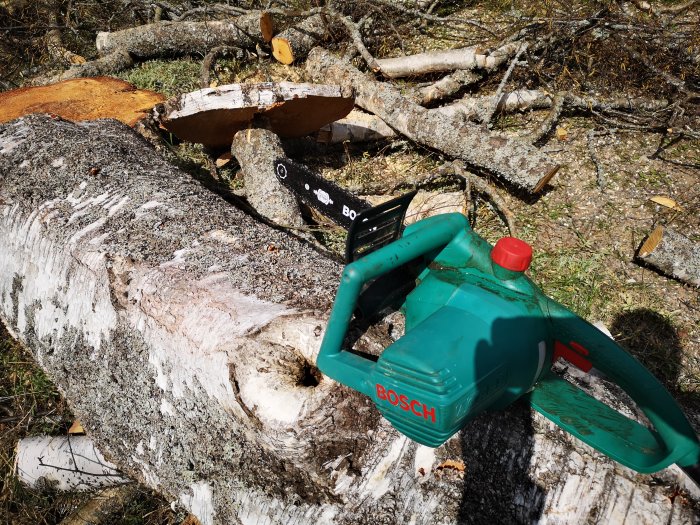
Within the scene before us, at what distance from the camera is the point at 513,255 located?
4.19 ft

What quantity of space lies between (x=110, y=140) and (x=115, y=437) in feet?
4.55

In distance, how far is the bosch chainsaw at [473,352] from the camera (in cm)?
121

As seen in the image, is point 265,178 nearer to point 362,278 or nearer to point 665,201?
point 362,278

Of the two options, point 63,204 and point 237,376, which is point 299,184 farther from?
point 237,376

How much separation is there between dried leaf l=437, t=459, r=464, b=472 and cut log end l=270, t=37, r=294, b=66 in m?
4.51

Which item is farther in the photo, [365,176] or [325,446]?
[365,176]

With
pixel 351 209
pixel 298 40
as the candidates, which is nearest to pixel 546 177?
pixel 351 209

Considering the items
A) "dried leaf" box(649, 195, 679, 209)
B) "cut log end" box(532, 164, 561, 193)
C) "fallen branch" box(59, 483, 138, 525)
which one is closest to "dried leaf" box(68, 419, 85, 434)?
"fallen branch" box(59, 483, 138, 525)

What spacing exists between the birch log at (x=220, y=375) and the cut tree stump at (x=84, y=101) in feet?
2.58

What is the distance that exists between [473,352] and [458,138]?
2752 mm

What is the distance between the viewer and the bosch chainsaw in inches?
47.7

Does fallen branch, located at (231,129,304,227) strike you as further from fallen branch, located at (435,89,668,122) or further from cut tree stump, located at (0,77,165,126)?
fallen branch, located at (435,89,668,122)

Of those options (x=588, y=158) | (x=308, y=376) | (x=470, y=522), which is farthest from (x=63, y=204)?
(x=588, y=158)

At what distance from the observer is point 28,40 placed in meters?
5.45
